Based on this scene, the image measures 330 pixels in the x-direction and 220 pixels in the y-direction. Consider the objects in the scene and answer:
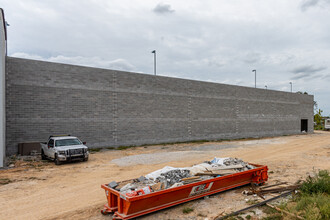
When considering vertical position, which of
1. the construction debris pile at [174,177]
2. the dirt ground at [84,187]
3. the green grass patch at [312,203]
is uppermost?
the construction debris pile at [174,177]

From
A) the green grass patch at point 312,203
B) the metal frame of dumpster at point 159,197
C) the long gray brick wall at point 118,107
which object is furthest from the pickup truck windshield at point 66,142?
the green grass patch at point 312,203

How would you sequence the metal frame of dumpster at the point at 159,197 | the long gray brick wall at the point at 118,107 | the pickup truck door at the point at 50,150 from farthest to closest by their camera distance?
the long gray brick wall at the point at 118,107 → the pickup truck door at the point at 50,150 → the metal frame of dumpster at the point at 159,197

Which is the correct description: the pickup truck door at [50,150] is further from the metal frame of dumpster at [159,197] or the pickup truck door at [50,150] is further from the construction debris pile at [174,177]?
the metal frame of dumpster at [159,197]

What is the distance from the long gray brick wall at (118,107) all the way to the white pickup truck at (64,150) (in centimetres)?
397

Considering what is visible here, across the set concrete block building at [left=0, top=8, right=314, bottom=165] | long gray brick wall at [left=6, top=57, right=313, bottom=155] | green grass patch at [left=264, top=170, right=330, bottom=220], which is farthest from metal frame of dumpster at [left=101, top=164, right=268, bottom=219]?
long gray brick wall at [left=6, top=57, right=313, bottom=155]

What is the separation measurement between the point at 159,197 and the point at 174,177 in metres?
1.25

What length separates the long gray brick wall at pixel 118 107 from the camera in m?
17.9

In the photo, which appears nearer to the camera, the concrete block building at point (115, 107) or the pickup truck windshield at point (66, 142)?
the pickup truck windshield at point (66, 142)

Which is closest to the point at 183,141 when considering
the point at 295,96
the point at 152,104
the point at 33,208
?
the point at 152,104

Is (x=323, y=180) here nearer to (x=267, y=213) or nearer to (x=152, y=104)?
(x=267, y=213)

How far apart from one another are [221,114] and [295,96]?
64.5ft

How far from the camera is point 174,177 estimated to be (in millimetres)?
7516

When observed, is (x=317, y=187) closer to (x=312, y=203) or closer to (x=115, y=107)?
(x=312, y=203)

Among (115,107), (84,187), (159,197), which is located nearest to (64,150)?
(84,187)
